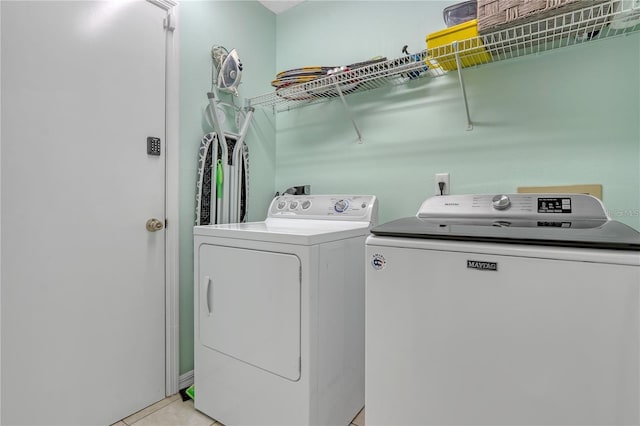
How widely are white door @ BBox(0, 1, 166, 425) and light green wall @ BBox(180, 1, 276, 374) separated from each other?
137mm

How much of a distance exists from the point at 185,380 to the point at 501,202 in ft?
6.19

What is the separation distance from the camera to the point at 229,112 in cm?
208

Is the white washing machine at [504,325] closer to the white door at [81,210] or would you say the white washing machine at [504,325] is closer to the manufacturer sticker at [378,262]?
the manufacturer sticker at [378,262]

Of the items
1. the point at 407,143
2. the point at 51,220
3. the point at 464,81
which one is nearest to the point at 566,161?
the point at 464,81

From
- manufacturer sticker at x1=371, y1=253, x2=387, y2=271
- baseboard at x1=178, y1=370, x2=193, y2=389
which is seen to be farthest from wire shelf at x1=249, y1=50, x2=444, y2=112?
baseboard at x1=178, y1=370, x2=193, y2=389

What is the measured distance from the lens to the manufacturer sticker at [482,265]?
877 millimetres

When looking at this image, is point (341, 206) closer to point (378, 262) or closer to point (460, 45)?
point (378, 262)

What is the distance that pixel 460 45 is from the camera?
144cm

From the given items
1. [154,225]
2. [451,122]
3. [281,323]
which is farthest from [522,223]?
[154,225]

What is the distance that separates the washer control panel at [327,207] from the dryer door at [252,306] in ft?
1.80

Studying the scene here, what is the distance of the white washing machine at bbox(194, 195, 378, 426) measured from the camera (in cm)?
128

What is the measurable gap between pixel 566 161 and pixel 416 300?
3.45 ft

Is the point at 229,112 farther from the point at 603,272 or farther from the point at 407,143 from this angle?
the point at 603,272

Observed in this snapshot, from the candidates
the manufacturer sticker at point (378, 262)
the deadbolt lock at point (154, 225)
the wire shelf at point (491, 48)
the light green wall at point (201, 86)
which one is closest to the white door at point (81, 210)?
the deadbolt lock at point (154, 225)
